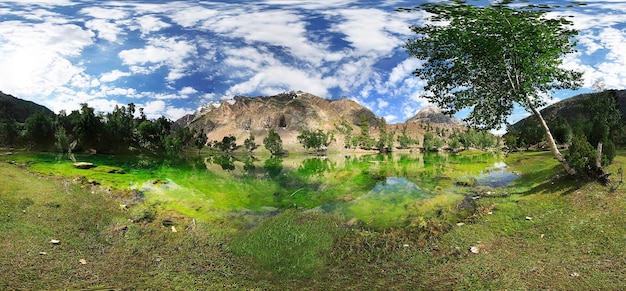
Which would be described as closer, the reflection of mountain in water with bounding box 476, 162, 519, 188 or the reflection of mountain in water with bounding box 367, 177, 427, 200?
the reflection of mountain in water with bounding box 367, 177, 427, 200

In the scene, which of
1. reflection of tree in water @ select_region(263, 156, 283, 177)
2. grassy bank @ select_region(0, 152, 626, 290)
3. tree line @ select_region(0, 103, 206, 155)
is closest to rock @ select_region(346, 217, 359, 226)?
grassy bank @ select_region(0, 152, 626, 290)

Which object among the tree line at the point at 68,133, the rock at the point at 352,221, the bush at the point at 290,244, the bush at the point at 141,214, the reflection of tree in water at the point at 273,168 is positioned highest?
the bush at the point at 290,244

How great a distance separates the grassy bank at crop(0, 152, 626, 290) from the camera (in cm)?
1160

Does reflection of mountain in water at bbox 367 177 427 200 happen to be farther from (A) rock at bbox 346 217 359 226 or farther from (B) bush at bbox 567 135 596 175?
(B) bush at bbox 567 135 596 175

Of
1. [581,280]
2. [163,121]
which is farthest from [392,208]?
[163,121]

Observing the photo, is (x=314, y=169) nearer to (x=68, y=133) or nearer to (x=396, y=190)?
(x=396, y=190)

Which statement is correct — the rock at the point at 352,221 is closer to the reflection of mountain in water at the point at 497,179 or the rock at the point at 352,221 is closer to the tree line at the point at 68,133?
the reflection of mountain in water at the point at 497,179

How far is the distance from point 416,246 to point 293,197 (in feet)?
47.3

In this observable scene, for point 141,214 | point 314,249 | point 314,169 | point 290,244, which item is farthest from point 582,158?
point 314,169

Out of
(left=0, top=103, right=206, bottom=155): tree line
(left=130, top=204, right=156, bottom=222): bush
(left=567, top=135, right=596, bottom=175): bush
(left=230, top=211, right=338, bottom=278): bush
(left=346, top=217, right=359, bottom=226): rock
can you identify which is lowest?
(left=0, top=103, right=206, bottom=155): tree line

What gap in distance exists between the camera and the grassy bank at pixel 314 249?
38.1 ft

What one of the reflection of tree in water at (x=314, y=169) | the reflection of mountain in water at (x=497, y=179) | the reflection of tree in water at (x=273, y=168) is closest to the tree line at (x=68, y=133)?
the reflection of tree in water at (x=273, y=168)

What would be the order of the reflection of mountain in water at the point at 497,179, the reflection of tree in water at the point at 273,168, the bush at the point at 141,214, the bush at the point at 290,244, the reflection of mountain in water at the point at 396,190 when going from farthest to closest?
the reflection of tree in water at the point at 273,168 → the reflection of mountain in water at the point at 497,179 → the reflection of mountain in water at the point at 396,190 → the bush at the point at 141,214 → the bush at the point at 290,244

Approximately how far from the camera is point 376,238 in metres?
16.0
